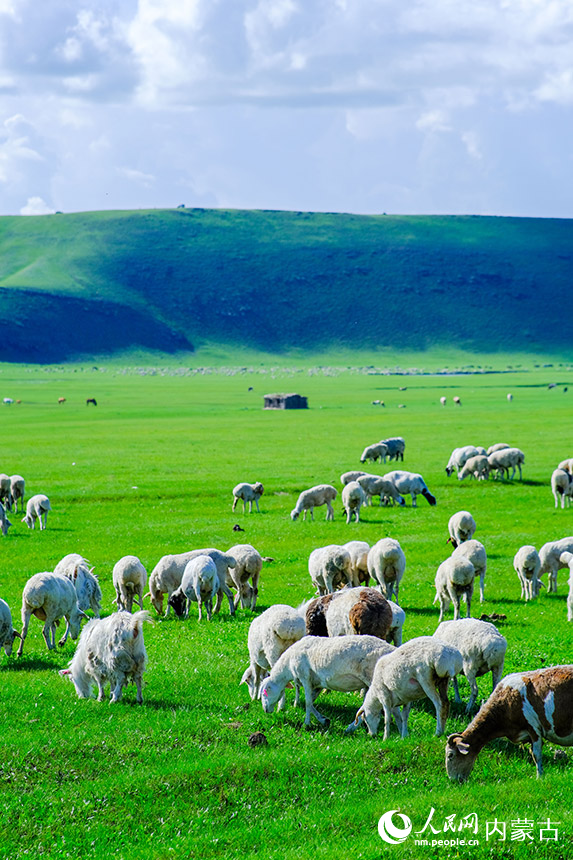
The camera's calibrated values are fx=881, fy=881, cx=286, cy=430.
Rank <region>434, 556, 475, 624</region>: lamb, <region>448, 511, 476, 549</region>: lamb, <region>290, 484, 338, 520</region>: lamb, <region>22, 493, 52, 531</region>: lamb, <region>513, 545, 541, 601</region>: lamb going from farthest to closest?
<region>290, 484, 338, 520</region>: lamb → <region>22, 493, 52, 531</region>: lamb → <region>448, 511, 476, 549</region>: lamb → <region>513, 545, 541, 601</region>: lamb → <region>434, 556, 475, 624</region>: lamb

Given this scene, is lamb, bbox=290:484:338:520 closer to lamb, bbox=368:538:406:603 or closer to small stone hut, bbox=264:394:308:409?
lamb, bbox=368:538:406:603

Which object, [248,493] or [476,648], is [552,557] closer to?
[476,648]

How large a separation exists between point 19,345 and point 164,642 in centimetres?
19422

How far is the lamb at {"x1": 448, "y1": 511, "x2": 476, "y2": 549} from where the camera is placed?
21.1 meters

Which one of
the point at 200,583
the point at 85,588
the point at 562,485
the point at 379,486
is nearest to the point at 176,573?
the point at 200,583

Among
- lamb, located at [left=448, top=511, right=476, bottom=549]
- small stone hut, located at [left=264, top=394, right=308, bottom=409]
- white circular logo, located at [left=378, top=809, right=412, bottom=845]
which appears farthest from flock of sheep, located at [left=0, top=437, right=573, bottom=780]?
small stone hut, located at [left=264, top=394, right=308, bottom=409]

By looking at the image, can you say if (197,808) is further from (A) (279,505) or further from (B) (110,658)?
(A) (279,505)

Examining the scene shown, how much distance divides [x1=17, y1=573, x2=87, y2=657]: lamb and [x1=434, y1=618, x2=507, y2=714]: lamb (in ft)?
20.7

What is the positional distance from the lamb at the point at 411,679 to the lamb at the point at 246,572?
6857mm

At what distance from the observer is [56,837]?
330 inches

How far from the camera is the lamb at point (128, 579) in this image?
54.4 ft

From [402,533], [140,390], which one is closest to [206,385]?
[140,390]

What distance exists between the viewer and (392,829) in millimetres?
8453

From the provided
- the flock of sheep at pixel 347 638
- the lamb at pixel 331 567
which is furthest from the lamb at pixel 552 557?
the lamb at pixel 331 567
